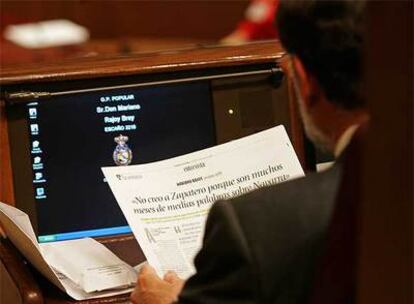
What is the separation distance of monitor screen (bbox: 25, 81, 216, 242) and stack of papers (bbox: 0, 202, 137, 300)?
0.09m

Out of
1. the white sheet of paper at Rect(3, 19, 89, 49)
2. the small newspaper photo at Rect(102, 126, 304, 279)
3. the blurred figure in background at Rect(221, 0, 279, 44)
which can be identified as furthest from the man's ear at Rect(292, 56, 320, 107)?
the white sheet of paper at Rect(3, 19, 89, 49)

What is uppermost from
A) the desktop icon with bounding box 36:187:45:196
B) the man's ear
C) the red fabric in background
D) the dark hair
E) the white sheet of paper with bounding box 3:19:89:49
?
the dark hair

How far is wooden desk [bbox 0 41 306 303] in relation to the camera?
1537 mm

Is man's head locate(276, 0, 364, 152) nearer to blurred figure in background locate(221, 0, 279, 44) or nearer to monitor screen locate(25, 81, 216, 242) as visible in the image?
monitor screen locate(25, 81, 216, 242)

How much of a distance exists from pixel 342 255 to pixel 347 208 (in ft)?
0.19

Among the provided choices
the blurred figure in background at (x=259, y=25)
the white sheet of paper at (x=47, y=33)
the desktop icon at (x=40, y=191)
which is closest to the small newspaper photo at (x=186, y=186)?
the desktop icon at (x=40, y=191)

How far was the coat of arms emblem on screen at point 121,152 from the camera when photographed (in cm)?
165

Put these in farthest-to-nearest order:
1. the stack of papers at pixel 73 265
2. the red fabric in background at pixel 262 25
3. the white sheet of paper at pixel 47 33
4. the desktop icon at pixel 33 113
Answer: the white sheet of paper at pixel 47 33 → the red fabric in background at pixel 262 25 → the desktop icon at pixel 33 113 → the stack of papers at pixel 73 265

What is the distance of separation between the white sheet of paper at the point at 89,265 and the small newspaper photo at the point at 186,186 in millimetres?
105

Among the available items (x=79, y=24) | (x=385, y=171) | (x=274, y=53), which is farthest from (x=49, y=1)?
(x=385, y=171)

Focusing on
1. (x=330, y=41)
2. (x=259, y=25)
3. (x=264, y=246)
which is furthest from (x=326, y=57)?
(x=259, y=25)

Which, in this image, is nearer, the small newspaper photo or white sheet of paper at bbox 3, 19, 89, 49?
the small newspaper photo

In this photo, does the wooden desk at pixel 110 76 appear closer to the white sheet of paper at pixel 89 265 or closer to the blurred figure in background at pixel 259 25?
the white sheet of paper at pixel 89 265

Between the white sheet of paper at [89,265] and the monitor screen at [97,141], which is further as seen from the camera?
the monitor screen at [97,141]
